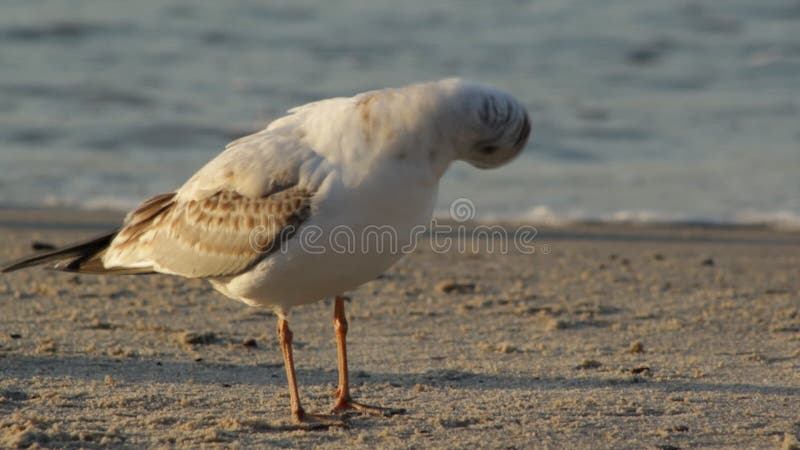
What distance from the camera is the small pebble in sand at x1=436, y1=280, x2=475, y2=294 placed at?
8.20 m

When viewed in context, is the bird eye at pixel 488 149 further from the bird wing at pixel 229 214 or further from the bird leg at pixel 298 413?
the bird leg at pixel 298 413

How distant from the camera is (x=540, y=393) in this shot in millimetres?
5758

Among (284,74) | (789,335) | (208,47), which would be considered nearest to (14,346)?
(789,335)

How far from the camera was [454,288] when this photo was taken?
8.23m

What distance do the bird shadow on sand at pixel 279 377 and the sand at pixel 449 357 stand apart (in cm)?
2

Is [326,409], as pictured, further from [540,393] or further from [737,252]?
[737,252]

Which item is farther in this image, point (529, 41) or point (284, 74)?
point (529, 41)

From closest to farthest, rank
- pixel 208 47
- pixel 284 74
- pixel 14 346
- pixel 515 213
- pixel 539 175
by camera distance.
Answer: pixel 14 346, pixel 515 213, pixel 539 175, pixel 284 74, pixel 208 47

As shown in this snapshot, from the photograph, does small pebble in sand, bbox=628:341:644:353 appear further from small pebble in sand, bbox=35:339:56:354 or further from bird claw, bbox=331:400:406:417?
small pebble in sand, bbox=35:339:56:354

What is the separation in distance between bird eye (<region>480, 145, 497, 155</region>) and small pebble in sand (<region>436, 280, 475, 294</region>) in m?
3.34

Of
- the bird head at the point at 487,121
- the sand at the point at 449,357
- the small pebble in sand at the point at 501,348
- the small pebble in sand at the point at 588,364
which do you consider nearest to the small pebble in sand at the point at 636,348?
the sand at the point at 449,357

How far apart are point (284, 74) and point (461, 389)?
13211mm

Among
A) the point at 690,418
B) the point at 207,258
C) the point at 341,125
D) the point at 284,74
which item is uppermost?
the point at 284,74

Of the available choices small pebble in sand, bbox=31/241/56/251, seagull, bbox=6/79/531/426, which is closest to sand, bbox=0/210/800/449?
small pebble in sand, bbox=31/241/56/251
